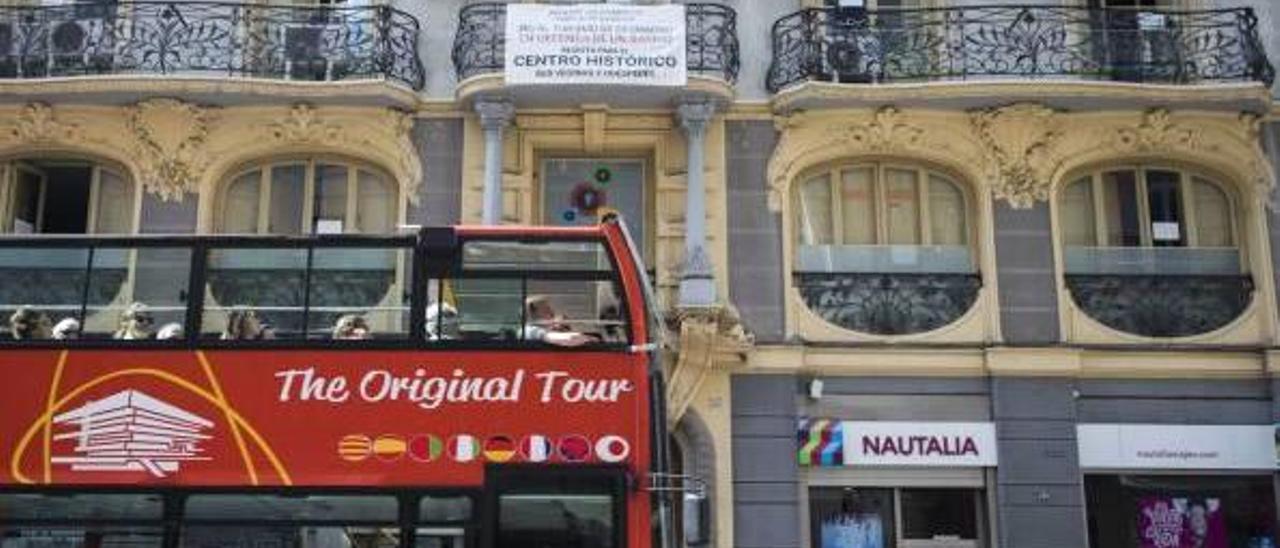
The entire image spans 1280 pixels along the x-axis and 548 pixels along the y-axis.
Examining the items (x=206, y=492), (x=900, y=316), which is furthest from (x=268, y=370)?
(x=900, y=316)

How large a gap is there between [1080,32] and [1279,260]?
387 cm

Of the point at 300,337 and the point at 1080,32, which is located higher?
the point at 1080,32

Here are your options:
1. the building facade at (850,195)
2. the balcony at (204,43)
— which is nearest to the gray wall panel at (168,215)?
the building facade at (850,195)

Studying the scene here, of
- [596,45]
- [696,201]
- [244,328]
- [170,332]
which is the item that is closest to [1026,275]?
[696,201]

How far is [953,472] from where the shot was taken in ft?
52.1

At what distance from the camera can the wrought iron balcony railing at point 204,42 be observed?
16.4 m

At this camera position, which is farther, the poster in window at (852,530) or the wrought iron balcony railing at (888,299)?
the wrought iron balcony railing at (888,299)

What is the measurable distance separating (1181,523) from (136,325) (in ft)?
41.2

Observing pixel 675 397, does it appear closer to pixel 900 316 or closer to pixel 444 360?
pixel 900 316

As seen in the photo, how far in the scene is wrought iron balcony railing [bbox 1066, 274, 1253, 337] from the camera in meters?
16.3

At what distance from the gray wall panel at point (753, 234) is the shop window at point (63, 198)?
25.6 feet

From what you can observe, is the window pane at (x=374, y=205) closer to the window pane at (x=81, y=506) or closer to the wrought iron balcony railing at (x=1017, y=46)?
the wrought iron balcony railing at (x=1017, y=46)

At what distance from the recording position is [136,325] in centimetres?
893

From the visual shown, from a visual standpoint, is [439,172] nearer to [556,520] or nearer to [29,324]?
[29,324]
